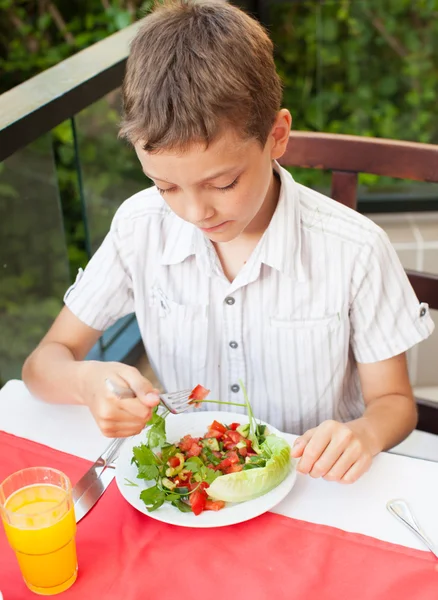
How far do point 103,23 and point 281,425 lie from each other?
3.03m

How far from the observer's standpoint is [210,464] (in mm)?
1043

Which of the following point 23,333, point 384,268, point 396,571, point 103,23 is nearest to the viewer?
point 396,571

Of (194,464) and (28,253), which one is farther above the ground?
(194,464)

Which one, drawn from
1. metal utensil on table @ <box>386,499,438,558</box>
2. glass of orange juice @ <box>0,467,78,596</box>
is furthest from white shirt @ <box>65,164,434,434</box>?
glass of orange juice @ <box>0,467,78,596</box>

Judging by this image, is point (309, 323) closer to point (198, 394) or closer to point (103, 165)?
point (198, 394)

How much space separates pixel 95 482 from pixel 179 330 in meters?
0.40

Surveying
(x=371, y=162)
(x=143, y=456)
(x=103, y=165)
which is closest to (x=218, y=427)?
(x=143, y=456)

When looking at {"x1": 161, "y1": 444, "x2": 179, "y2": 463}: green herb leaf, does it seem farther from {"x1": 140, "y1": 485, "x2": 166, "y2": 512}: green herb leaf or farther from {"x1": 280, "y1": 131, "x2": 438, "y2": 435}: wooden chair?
{"x1": 280, "y1": 131, "x2": 438, "y2": 435}: wooden chair

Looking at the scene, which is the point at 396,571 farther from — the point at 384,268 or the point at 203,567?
the point at 384,268

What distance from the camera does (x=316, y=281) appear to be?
1297 millimetres

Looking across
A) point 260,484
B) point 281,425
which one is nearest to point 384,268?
point 281,425

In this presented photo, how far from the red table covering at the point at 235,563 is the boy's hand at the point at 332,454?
0.24 ft

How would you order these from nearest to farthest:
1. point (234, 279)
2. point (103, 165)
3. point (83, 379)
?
point (83, 379) < point (234, 279) < point (103, 165)

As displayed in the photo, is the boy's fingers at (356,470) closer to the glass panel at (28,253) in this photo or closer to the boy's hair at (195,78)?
the boy's hair at (195,78)
